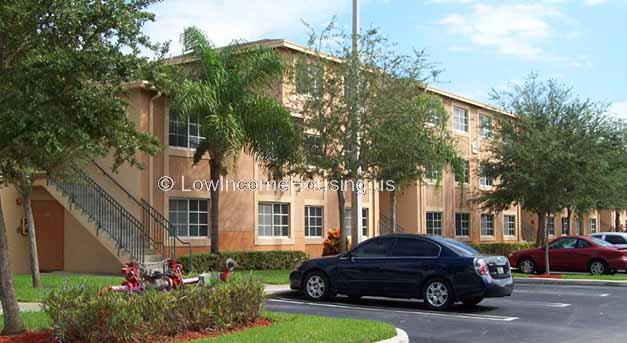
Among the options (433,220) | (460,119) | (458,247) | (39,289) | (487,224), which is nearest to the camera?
(458,247)

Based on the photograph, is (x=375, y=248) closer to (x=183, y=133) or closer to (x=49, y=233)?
(x=183, y=133)

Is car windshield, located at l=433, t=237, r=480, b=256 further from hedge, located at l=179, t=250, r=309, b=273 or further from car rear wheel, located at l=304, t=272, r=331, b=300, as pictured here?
hedge, located at l=179, t=250, r=309, b=273

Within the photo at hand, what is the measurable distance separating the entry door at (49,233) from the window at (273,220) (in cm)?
663

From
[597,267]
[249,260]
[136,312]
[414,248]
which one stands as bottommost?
[597,267]

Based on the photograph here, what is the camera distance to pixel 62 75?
9055 mm

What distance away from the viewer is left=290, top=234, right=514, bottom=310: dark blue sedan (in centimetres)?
1474

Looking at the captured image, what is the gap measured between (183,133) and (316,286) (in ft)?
33.7

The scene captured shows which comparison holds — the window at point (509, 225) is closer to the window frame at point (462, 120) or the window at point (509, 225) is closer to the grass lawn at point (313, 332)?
the window frame at point (462, 120)

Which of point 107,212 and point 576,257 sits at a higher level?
point 107,212

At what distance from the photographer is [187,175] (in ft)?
81.9

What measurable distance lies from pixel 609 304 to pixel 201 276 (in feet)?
31.9

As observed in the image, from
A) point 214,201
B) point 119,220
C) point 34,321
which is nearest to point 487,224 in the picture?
point 214,201

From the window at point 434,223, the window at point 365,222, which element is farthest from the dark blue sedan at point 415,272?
the window at point 434,223

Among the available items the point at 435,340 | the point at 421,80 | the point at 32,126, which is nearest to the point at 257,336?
the point at 435,340
